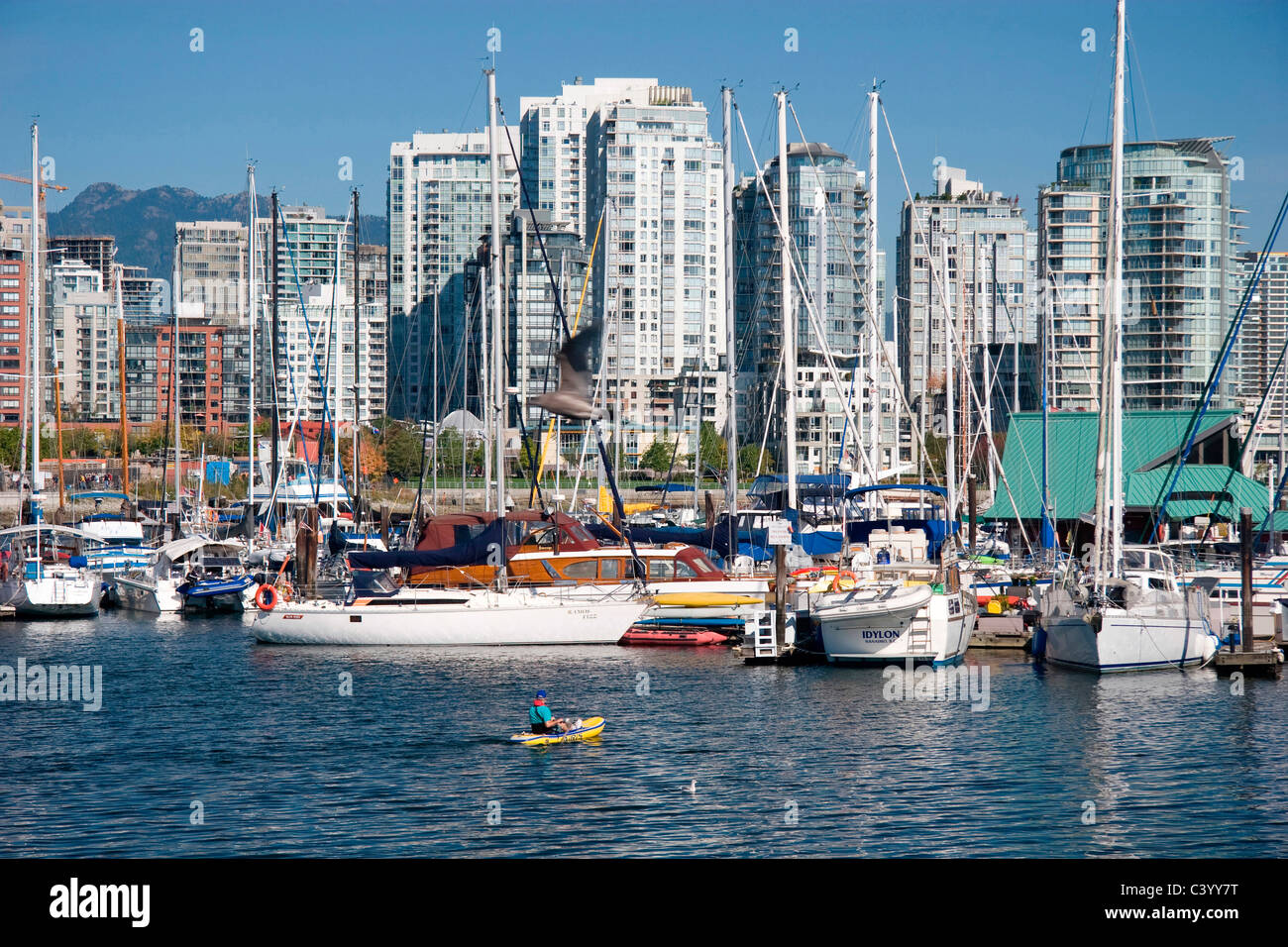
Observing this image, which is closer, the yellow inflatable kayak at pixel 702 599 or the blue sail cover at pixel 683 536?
the yellow inflatable kayak at pixel 702 599

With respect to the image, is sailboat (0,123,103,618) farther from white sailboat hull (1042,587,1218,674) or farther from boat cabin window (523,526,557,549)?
white sailboat hull (1042,587,1218,674)

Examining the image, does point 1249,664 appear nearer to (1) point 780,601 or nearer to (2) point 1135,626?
(2) point 1135,626

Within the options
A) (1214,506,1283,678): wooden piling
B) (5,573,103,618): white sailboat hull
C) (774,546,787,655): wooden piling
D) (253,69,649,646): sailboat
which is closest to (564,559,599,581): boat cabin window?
(253,69,649,646): sailboat

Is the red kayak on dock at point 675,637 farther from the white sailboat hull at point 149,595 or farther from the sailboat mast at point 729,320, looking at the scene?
the white sailboat hull at point 149,595

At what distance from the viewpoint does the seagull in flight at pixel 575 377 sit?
90.5ft

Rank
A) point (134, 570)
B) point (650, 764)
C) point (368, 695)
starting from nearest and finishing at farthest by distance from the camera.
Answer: point (650, 764) → point (368, 695) → point (134, 570)

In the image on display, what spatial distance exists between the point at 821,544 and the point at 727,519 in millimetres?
4876

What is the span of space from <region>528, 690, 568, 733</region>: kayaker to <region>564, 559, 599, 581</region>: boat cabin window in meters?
13.7

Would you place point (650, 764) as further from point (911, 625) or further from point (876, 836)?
point (911, 625)

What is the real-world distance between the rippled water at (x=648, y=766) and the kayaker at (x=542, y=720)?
49 centimetres

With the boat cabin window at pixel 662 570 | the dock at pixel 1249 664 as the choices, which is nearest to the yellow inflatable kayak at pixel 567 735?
the boat cabin window at pixel 662 570

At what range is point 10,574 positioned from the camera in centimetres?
4850

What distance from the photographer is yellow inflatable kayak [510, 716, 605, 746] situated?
77.7ft
